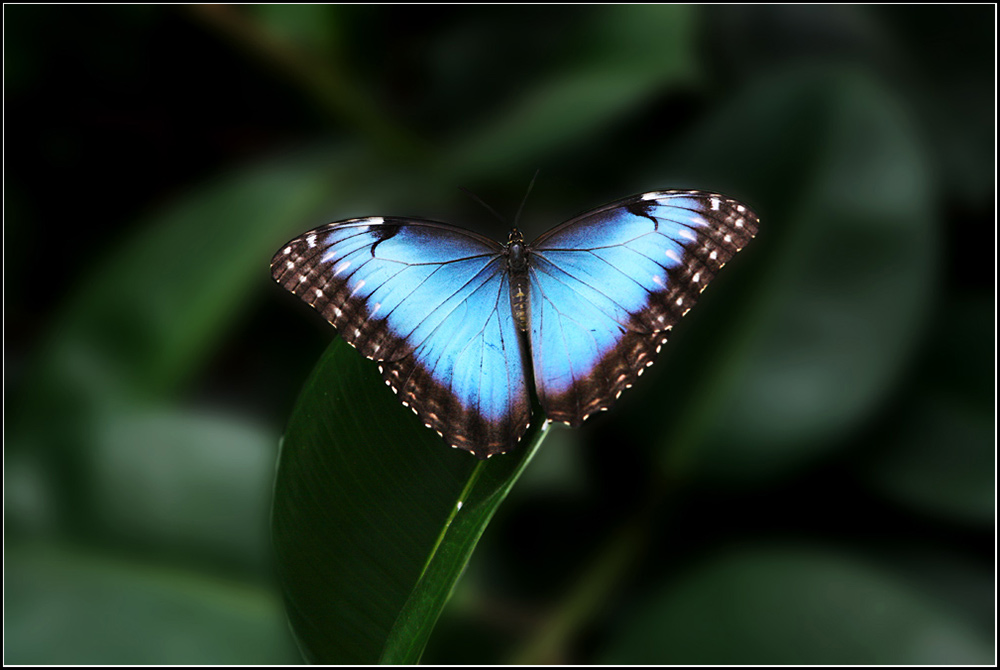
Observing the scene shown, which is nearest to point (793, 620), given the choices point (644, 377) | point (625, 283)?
point (644, 377)

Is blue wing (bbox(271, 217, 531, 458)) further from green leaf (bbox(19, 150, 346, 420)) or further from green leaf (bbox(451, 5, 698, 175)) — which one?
green leaf (bbox(19, 150, 346, 420))

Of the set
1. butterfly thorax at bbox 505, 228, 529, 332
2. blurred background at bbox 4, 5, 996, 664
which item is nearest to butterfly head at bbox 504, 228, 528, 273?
butterfly thorax at bbox 505, 228, 529, 332

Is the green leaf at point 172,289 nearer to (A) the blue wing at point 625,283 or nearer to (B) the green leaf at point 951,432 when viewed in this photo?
(A) the blue wing at point 625,283

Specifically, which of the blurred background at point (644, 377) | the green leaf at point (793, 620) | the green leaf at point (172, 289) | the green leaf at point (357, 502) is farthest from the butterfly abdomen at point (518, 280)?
the green leaf at point (172, 289)

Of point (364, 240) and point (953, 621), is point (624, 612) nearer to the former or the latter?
point (953, 621)

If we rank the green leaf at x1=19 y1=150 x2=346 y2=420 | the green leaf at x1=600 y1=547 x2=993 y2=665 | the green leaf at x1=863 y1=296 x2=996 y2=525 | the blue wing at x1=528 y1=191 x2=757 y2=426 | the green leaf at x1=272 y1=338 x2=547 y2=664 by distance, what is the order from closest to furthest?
the green leaf at x1=272 y1=338 x2=547 y2=664 < the blue wing at x1=528 y1=191 x2=757 y2=426 < the green leaf at x1=600 y1=547 x2=993 y2=665 < the green leaf at x1=863 y1=296 x2=996 y2=525 < the green leaf at x1=19 y1=150 x2=346 y2=420

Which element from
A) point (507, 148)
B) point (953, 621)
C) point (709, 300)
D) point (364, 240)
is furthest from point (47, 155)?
point (953, 621)
